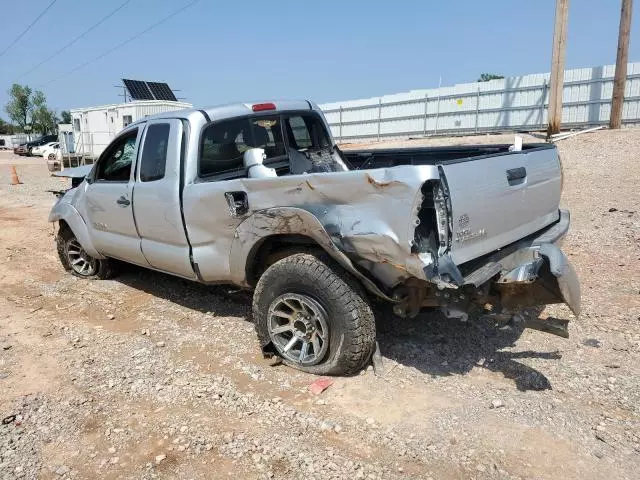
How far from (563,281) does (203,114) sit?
10.0ft

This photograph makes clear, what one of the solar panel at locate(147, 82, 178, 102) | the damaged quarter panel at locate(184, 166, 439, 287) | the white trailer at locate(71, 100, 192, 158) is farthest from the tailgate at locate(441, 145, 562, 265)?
the solar panel at locate(147, 82, 178, 102)

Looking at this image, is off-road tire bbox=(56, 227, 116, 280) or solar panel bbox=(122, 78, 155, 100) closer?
off-road tire bbox=(56, 227, 116, 280)

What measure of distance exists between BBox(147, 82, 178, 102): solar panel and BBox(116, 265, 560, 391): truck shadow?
25.7 metres

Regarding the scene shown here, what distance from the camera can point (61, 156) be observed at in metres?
25.8

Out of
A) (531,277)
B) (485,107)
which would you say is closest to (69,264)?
(531,277)

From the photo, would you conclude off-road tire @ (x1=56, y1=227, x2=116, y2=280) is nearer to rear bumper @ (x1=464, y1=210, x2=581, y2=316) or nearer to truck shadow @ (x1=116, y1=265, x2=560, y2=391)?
truck shadow @ (x1=116, y1=265, x2=560, y2=391)

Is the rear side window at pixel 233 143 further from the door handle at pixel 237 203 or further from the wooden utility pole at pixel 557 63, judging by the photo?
the wooden utility pole at pixel 557 63

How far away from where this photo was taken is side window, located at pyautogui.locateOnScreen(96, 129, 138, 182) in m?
5.11

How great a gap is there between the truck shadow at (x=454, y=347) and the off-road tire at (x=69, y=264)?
347cm

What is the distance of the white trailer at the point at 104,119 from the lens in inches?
922

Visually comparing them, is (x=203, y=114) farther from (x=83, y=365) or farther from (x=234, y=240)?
(x=83, y=365)

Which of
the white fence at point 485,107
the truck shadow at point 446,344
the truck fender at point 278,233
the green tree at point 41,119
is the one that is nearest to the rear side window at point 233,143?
the truck fender at point 278,233

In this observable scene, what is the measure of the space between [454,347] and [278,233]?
1.69 meters

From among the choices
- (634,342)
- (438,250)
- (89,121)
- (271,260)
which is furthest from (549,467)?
(89,121)
